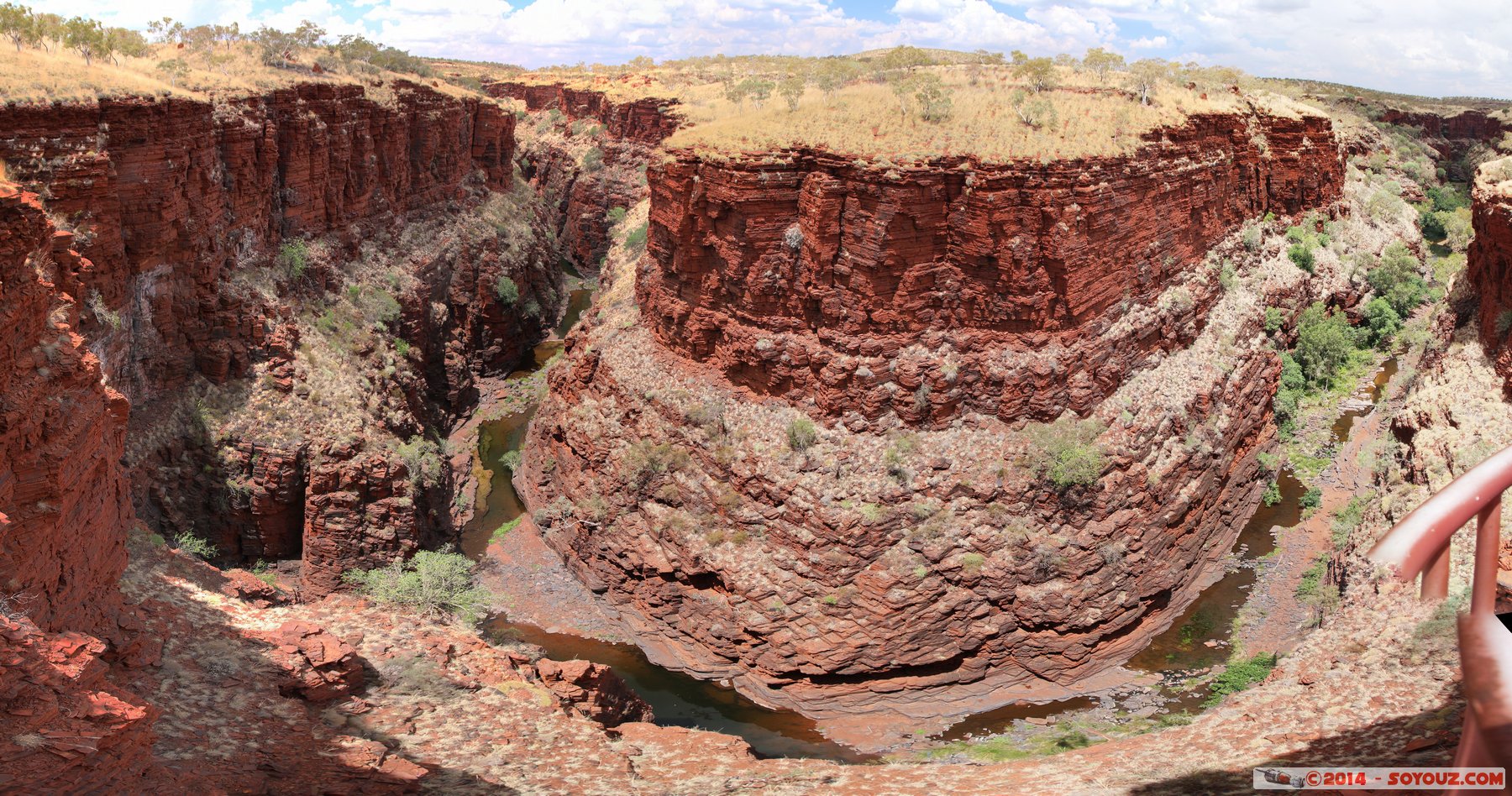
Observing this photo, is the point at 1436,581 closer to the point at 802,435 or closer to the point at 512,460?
the point at 802,435

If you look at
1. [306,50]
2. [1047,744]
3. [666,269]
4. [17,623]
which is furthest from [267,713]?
[306,50]

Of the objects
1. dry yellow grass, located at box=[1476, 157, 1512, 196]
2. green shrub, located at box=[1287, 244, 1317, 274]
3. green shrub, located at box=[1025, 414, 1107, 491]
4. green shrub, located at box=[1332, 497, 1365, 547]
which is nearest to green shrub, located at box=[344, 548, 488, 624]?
green shrub, located at box=[1025, 414, 1107, 491]

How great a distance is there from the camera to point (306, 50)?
1323 inches

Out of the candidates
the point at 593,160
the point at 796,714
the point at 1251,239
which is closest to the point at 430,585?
the point at 796,714

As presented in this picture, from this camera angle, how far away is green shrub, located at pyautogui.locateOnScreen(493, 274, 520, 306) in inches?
1419

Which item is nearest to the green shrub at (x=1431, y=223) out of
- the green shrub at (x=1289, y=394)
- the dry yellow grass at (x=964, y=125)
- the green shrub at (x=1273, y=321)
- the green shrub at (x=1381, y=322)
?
the green shrub at (x=1381, y=322)

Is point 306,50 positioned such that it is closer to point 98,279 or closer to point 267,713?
point 98,279

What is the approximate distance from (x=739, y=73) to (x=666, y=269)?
133ft

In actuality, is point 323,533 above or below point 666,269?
below

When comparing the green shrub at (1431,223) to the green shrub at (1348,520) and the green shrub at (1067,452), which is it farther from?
the green shrub at (1067,452)

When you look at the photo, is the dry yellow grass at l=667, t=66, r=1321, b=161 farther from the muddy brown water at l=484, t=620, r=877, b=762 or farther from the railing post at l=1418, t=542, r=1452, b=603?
the railing post at l=1418, t=542, r=1452, b=603

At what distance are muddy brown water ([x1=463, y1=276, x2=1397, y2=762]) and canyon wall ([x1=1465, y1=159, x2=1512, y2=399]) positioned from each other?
6299mm

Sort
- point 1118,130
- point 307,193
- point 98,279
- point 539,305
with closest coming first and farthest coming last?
point 98,279 → point 1118,130 → point 307,193 → point 539,305

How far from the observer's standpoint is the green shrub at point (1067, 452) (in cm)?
2033
